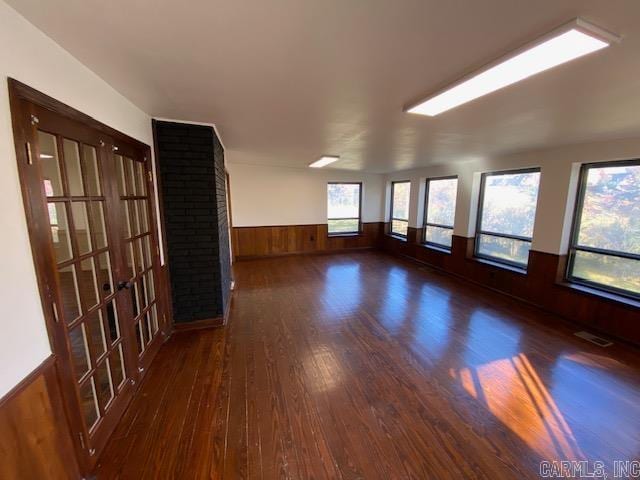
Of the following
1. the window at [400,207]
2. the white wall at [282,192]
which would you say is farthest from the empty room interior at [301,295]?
the window at [400,207]

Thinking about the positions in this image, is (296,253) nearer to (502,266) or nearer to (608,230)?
(502,266)

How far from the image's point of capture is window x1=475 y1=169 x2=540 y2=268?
421cm

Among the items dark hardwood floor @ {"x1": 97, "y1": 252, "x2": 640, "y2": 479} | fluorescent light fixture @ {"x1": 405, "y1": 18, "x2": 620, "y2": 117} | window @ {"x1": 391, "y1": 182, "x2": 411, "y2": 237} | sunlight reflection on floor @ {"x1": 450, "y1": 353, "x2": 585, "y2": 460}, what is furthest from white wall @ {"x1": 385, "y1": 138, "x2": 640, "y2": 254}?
fluorescent light fixture @ {"x1": 405, "y1": 18, "x2": 620, "y2": 117}

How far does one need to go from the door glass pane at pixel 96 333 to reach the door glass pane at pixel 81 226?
0.43 meters

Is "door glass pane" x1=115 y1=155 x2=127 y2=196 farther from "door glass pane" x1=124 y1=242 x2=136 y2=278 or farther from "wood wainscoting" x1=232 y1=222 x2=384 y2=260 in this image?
"wood wainscoting" x1=232 y1=222 x2=384 y2=260

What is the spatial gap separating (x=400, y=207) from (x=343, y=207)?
1.66 metres

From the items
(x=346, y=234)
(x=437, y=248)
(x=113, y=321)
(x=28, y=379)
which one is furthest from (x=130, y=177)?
(x=346, y=234)

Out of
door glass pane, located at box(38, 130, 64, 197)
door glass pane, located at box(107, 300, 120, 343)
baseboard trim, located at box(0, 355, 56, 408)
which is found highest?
door glass pane, located at box(38, 130, 64, 197)

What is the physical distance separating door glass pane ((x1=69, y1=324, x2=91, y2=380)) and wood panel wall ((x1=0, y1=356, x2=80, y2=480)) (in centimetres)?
21

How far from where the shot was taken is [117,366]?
2025 millimetres

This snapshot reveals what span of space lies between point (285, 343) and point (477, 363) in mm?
2017

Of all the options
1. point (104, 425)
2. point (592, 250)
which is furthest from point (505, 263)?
point (104, 425)

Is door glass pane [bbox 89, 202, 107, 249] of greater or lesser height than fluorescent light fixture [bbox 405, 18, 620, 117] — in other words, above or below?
below

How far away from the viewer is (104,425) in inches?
69.4
